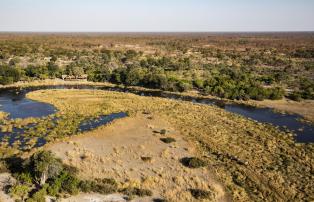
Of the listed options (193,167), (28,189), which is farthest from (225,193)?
(28,189)

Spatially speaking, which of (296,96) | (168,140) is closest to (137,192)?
(168,140)

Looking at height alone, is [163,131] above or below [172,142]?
above

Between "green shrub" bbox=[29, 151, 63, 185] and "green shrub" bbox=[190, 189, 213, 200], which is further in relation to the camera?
"green shrub" bbox=[29, 151, 63, 185]

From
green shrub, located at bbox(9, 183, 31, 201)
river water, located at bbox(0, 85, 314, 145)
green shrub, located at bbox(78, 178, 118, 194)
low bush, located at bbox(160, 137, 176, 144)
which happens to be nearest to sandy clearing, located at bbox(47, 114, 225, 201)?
low bush, located at bbox(160, 137, 176, 144)

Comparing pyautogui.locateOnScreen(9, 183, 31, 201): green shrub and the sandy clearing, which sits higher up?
pyautogui.locateOnScreen(9, 183, 31, 201): green shrub

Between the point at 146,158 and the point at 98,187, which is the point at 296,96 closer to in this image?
the point at 146,158

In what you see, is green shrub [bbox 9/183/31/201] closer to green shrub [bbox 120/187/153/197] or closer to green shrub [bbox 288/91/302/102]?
green shrub [bbox 120/187/153/197]
